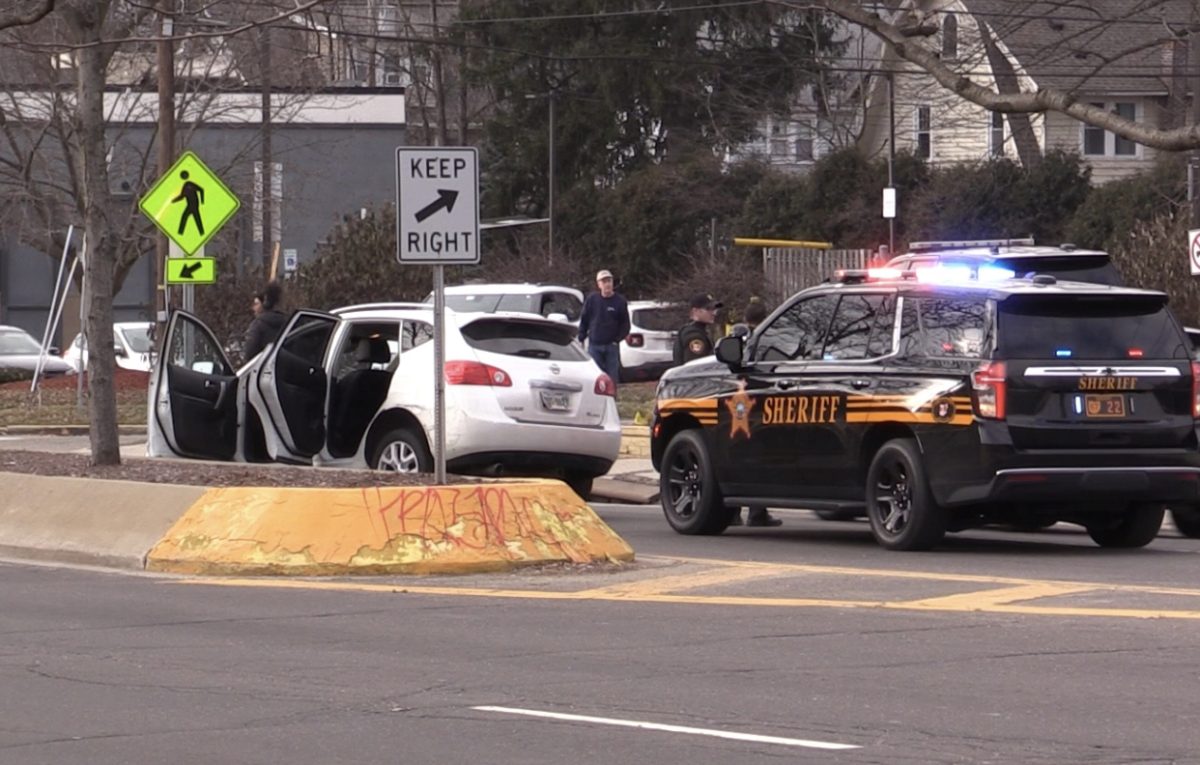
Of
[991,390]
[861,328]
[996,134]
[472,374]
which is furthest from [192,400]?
[996,134]

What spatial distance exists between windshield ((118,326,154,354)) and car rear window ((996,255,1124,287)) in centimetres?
2470

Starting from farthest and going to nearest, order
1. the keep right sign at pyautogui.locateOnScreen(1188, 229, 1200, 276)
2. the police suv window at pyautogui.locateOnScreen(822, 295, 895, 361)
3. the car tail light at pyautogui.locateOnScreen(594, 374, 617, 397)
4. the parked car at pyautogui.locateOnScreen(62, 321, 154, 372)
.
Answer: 1. the parked car at pyautogui.locateOnScreen(62, 321, 154, 372)
2. the keep right sign at pyautogui.locateOnScreen(1188, 229, 1200, 276)
3. the car tail light at pyautogui.locateOnScreen(594, 374, 617, 397)
4. the police suv window at pyautogui.locateOnScreen(822, 295, 895, 361)

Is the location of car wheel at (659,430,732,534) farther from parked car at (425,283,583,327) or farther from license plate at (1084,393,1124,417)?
parked car at (425,283,583,327)

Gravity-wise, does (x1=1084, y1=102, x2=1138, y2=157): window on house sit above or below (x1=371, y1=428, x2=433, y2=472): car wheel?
above

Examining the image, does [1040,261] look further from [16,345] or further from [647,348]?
[16,345]

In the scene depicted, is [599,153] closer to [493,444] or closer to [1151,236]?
[1151,236]

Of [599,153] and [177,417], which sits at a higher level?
[599,153]

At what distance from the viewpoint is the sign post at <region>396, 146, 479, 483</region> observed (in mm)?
13031

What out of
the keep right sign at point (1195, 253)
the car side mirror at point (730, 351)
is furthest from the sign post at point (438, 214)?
the keep right sign at point (1195, 253)

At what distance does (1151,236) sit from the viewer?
3206 centimetres

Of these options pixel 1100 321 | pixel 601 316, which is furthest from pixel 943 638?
pixel 601 316

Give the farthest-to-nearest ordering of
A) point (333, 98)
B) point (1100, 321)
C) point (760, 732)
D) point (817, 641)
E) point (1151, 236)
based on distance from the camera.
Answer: point (333, 98) < point (1151, 236) < point (1100, 321) < point (817, 641) < point (760, 732)

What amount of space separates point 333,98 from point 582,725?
4238 cm

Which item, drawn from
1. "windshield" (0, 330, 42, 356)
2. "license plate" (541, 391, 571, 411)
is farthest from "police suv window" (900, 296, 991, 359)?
"windshield" (0, 330, 42, 356)
